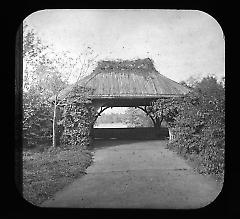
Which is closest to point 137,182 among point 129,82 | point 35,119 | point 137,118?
point 137,118

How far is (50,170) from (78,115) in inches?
24.8

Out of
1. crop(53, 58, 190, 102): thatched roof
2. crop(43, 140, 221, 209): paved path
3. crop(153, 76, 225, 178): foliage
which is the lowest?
crop(43, 140, 221, 209): paved path

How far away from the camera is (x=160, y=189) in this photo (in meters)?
A: 2.79

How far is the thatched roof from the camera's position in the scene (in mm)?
2785

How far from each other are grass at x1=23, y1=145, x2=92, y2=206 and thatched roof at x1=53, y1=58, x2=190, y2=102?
60 centimetres

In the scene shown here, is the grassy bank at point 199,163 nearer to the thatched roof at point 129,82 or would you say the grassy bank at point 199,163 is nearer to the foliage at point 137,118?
the foliage at point 137,118

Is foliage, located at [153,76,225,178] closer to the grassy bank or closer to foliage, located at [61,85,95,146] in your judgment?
the grassy bank

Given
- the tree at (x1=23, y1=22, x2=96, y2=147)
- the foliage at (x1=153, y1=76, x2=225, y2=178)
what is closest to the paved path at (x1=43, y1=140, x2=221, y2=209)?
the foliage at (x1=153, y1=76, x2=225, y2=178)

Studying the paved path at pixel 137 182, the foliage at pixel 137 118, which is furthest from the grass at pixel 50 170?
the foliage at pixel 137 118

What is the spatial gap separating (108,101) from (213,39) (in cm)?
120

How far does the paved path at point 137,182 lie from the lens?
2762 mm
